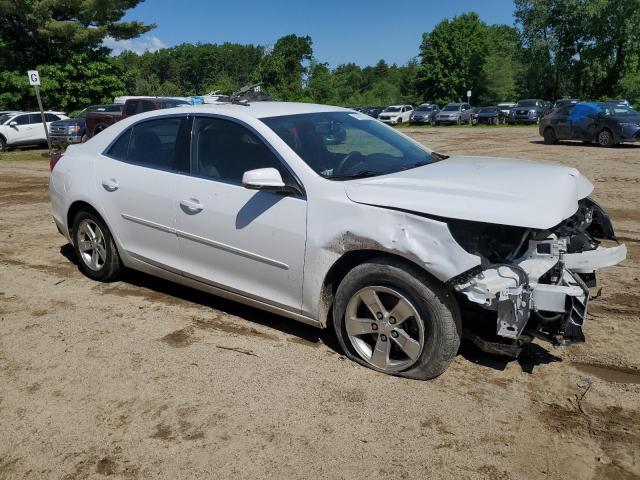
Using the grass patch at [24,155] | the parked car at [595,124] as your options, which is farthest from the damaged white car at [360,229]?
the grass patch at [24,155]

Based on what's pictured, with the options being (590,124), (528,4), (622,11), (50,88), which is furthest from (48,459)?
(528,4)

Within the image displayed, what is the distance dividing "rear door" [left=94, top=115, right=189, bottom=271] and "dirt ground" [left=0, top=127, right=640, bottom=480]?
569mm

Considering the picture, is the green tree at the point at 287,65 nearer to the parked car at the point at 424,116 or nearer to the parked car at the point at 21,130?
the parked car at the point at 424,116

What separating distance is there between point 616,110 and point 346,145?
1727 centimetres

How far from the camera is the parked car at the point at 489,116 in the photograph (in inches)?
1417

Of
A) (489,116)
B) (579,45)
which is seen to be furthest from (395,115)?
(579,45)

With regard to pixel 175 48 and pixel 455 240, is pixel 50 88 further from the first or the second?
pixel 175 48

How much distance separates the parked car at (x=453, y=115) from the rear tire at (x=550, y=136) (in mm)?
17301

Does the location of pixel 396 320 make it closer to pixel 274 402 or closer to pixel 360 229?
pixel 360 229

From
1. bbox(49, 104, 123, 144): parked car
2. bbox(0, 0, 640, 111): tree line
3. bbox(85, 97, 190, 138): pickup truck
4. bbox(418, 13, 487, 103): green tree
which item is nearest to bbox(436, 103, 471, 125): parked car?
bbox(0, 0, 640, 111): tree line

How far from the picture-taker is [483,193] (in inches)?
130

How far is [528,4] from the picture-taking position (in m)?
54.7

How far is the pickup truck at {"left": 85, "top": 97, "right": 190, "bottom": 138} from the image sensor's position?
56.5ft

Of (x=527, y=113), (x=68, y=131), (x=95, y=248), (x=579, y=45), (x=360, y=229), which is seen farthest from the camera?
(x=579, y=45)
